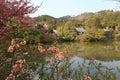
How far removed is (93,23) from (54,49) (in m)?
70.4

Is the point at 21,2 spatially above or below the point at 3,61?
above

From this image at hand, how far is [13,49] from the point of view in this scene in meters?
3.51

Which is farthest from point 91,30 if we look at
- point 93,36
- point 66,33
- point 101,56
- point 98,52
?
point 101,56

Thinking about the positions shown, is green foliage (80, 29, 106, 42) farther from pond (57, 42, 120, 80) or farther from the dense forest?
pond (57, 42, 120, 80)

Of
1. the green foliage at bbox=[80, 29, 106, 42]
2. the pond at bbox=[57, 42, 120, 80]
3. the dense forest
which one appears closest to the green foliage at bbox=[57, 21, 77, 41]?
the dense forest

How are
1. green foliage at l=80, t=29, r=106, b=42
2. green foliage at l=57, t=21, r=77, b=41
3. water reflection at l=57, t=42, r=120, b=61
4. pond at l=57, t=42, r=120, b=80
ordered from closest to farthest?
pond at l=57, t=42, r=120, b=80 < water reflection at l=57, t=42, r=120, b=61 < green foliage at l=57, t=21, r=77, b=41 < green foliage at l=80, t=29, r=106, b=42

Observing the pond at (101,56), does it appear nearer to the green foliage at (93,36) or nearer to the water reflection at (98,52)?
the water reflection at (98,52)

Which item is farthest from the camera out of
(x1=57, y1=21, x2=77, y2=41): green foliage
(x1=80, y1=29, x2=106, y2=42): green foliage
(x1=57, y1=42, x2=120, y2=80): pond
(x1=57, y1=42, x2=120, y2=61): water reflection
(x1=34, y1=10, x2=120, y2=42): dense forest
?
(x1=80, y1=29, x2=106, y2=42): green foliage

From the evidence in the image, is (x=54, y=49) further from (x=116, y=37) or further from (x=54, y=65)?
(x=116, y=37)

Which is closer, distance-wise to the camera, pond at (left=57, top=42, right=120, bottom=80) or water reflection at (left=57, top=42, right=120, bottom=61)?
pond at (left=57, top=42, right=120, bottom=80)

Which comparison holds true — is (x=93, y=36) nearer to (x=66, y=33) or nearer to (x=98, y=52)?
(x=66, y=33)

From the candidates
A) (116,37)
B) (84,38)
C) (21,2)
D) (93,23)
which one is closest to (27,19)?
(21,2)

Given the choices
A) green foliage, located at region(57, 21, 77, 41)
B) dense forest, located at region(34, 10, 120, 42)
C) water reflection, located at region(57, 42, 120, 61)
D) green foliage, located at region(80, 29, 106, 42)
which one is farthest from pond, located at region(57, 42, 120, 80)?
green foliage, located at region(80, 29, 106, 42)

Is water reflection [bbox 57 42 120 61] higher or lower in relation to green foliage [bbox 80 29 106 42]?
higher
